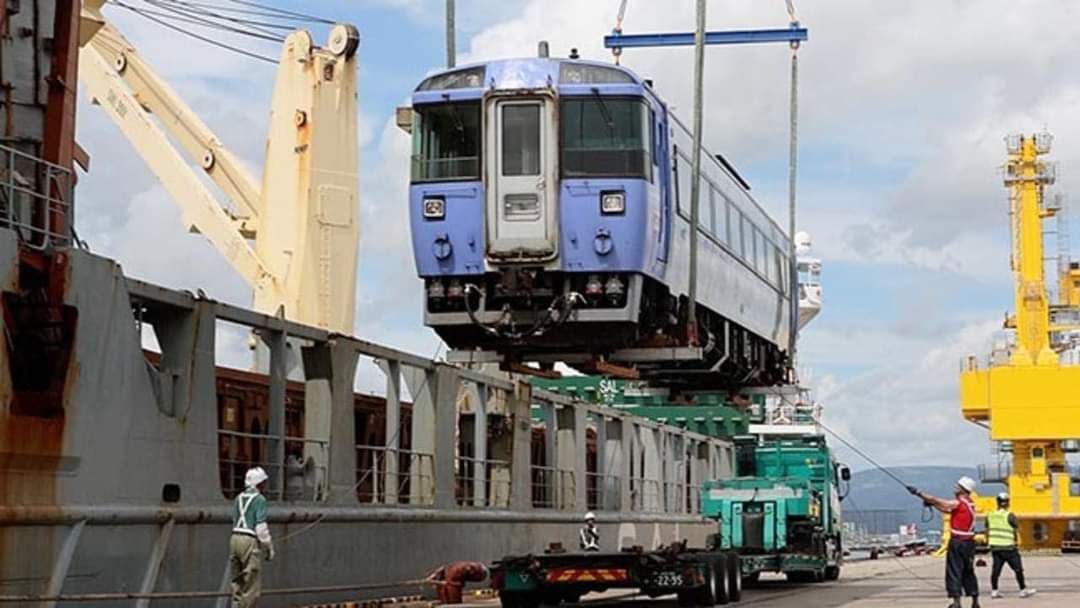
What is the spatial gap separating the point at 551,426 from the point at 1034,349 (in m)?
33.5

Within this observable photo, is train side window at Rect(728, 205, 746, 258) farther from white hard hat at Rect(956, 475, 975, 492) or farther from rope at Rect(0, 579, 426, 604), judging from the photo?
rope at Rect(0, 579, 426, 604)

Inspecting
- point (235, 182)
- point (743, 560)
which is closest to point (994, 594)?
point (743, 560)

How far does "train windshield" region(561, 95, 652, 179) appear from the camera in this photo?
16.9 meters

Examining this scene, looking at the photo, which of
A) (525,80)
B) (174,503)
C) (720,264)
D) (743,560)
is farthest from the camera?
(743,560)

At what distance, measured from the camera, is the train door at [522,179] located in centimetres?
1675

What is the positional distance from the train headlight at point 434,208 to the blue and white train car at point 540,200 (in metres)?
0.01

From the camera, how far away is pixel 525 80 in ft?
56.0

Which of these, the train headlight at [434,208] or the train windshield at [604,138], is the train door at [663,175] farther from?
the train headlight at [434,208]

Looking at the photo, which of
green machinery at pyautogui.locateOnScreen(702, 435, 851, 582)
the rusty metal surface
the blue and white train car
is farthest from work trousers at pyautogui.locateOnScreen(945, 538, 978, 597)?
green machinery at pyautogui.locateOnScreen(702, 435, 851, 582)

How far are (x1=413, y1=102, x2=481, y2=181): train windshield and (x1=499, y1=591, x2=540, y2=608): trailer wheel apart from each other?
482 centimetres

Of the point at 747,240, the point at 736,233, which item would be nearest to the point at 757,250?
the point at 747,240

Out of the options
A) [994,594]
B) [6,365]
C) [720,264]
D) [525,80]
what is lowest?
[994,594]

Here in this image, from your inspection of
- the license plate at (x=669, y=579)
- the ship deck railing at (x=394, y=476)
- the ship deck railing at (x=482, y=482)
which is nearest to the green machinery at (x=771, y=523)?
the ship deck railing at (x=482, y=482)

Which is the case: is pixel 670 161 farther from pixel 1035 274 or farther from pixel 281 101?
pixel 1035 274
